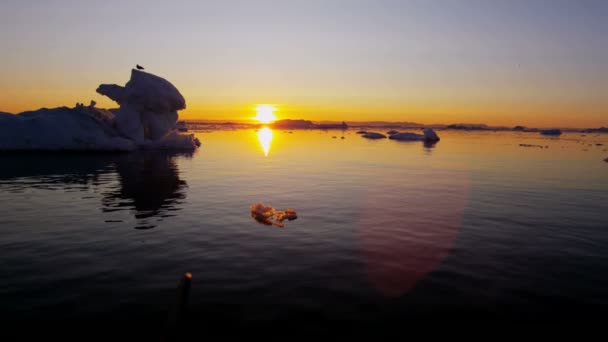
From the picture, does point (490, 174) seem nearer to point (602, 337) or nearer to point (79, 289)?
point (602, 337)

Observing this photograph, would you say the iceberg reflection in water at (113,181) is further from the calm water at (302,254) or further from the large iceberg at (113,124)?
the large iceberg at (113,124)

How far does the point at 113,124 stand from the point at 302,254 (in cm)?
4407

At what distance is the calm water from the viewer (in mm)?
7352

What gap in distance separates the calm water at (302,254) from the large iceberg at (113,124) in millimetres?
20174

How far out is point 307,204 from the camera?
690 inches

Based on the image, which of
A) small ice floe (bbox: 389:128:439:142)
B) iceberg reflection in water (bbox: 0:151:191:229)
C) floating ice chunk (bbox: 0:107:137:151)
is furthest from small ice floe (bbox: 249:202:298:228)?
small ice floe (bbox: 389:128:439:142)

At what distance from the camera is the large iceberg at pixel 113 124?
3800 centimetres

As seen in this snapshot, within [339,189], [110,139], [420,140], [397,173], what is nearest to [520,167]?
[397,173]

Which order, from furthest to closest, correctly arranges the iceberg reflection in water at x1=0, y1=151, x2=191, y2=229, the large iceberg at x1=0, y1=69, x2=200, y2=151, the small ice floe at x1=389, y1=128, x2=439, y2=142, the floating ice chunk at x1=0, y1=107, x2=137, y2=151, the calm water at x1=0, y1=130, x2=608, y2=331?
1. the small ice floe at x1=389, y1=128, x2=439, y2=142
2. the large iceberg at x1=0, y1=69, x2=200, y2=151
3. the floating ice chunk at x1=0, y1=107, x2=137, y2=151
4. the iceberg reflection in water at x1=0, y1=151, x2=191, y2=229
5. the calm water at x1=0, y1=130, x2=608, y2=331

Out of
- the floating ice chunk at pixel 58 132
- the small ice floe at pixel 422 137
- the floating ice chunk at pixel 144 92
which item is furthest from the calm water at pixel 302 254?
the small ice floe at pixel 422 137

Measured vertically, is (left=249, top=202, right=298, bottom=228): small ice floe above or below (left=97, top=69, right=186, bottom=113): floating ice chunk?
below

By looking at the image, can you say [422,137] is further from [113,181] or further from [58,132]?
[113,181]

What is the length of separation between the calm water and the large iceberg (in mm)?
20174

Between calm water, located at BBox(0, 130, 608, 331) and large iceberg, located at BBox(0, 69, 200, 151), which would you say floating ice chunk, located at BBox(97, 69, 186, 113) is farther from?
calm water, located at BBox(0, 130, 608, 331)
